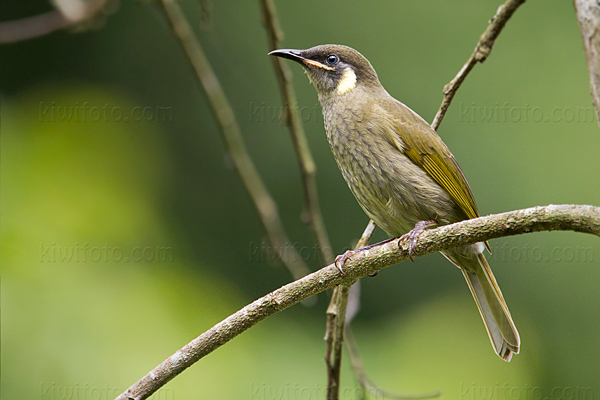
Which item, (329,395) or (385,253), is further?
(329,395)

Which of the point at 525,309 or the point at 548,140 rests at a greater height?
the point at 548,140

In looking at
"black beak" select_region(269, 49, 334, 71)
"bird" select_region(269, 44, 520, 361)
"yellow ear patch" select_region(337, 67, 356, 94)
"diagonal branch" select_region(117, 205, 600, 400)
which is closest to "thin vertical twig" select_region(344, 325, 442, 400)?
"bird" select_region(269, 44, 520, 361)

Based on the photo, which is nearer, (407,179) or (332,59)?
(407,179)

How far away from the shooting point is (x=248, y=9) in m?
6.70

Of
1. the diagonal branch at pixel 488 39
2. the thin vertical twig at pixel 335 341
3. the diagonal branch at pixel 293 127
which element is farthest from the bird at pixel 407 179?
the thin vertical twig at pixel 335 341

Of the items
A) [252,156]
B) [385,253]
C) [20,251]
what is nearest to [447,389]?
[385,253]

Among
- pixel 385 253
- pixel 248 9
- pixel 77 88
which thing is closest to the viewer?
pixel 385 253

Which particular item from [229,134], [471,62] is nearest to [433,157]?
[471,62]

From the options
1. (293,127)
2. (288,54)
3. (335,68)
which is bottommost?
(293,127)

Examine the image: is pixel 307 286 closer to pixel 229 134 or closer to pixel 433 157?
pixel 433 157

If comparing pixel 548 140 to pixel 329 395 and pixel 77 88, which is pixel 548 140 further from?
pixel 77 88

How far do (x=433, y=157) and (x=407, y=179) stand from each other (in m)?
0.22

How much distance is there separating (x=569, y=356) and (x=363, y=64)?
2389mm

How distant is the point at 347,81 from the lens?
350cm
